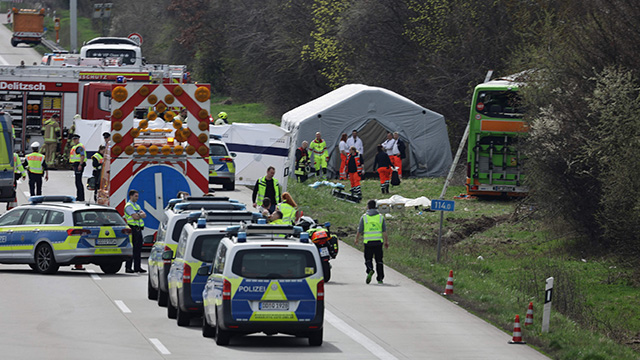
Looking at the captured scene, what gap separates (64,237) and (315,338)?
333 inches

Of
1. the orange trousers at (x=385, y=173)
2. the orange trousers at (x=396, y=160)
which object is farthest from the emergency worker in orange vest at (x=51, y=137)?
the orange trousers at (x=396, y=160)

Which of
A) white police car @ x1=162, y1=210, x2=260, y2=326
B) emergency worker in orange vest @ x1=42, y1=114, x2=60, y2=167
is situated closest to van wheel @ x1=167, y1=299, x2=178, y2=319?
white police car @ x1=162, y1=210, x2=260, y2=326

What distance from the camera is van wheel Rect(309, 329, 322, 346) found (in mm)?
15684

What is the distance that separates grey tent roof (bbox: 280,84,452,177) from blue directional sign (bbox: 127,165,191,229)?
596 inches

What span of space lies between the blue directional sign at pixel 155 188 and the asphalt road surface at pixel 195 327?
185 centimetres

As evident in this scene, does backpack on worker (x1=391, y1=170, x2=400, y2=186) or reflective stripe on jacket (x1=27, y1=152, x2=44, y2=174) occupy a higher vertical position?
reflective stripe on jacket (x1=27, y1=152, x2=44, y2=174)

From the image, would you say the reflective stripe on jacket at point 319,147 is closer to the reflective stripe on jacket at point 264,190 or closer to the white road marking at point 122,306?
the reflective stripe on jacket at point 264,190

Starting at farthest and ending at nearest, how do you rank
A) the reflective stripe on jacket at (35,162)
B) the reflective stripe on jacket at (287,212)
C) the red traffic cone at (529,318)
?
the reflective stripe on jacket at (35,162) < the reflective stripe on jacket at (287,212) < the red traffic cone at (529,318)

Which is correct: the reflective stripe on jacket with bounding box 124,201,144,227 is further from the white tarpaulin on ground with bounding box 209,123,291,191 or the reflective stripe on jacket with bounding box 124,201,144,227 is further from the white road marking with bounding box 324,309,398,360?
the white tarpaulin on ground with bounding box 209,123,291,191

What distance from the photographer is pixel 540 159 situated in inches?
1134

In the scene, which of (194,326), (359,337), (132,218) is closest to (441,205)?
(132,218)

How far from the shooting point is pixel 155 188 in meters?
24.8

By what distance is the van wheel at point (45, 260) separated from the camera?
74.8ft

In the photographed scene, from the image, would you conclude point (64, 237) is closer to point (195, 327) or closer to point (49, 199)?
point (49, 199)
